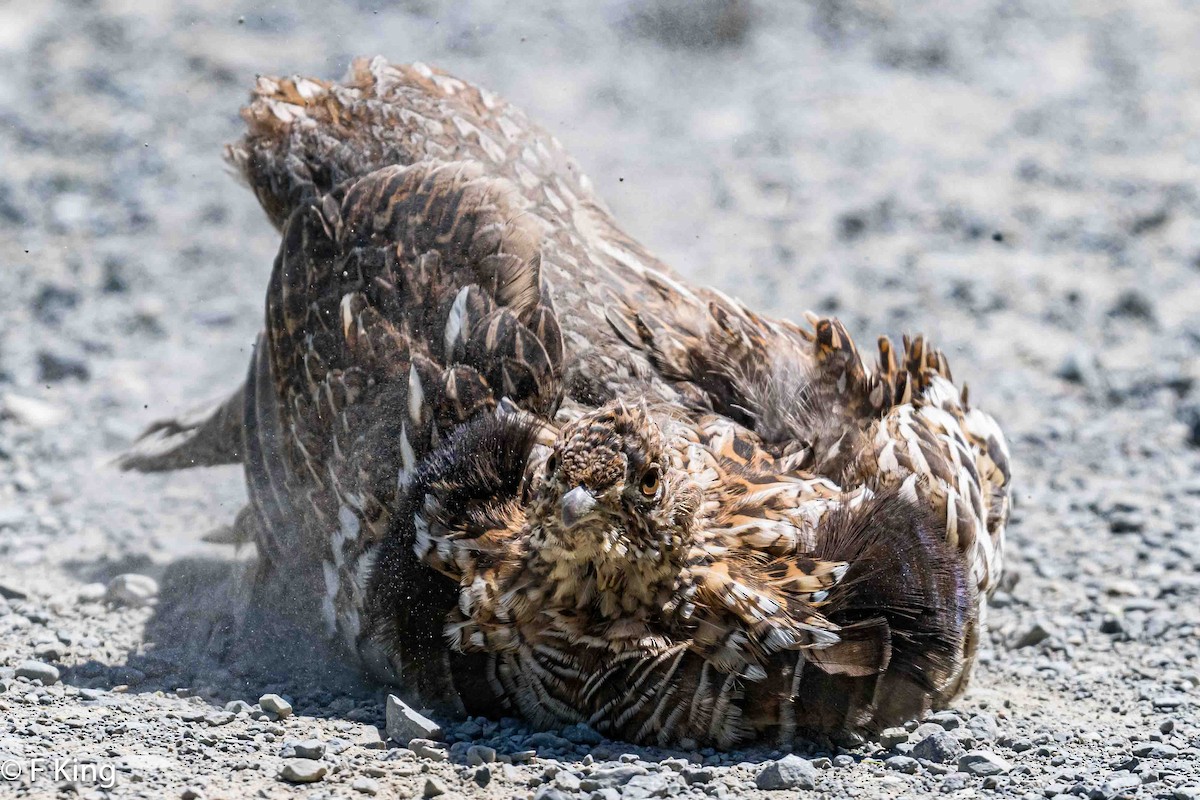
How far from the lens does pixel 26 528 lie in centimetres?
640

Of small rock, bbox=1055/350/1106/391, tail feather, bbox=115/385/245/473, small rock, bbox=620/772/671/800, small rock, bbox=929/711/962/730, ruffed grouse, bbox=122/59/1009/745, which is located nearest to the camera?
small rock, bbox=620/772/671/800

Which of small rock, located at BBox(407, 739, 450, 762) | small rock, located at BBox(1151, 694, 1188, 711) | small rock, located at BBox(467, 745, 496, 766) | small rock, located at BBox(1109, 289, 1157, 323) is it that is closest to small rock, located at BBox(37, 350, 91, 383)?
small rock, located at BBox(407, 739, 450, 762)

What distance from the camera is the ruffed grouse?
13.9 feet

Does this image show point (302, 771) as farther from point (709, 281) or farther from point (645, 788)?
point (709, 281)

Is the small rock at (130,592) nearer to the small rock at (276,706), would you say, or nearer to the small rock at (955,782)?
the small rock at (276,706)

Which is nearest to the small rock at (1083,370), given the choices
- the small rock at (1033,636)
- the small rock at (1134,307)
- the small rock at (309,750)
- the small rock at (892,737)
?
the small rock at (1134,307)

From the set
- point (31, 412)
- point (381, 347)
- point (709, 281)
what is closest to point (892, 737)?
point (381, 347)

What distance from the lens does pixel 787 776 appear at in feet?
13.3

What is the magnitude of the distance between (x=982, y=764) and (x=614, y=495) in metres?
1.37

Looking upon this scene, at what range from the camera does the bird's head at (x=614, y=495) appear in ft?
12.9

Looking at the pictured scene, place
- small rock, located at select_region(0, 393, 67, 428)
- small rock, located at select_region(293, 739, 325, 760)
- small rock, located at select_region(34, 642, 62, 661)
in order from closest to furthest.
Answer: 1. small rock, located at select_region(293, 739, 325, 760)
2. small rock, located at select_region(34, 642, 62, 661)
3. small rock, located at select_region(0, 393, 67, 428)

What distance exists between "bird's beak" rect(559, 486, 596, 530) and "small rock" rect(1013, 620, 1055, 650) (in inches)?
92.5

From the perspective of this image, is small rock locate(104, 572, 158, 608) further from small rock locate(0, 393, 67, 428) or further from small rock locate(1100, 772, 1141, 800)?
small rock locate(1100, 772, 1141, 800)

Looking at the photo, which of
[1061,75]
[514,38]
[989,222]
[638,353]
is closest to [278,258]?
[638,353]
